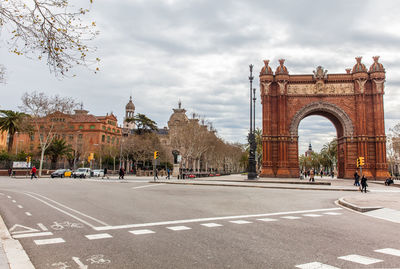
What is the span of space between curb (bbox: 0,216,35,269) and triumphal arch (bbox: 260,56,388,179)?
38.9 metres

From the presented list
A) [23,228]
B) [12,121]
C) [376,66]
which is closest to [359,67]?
[376,66]

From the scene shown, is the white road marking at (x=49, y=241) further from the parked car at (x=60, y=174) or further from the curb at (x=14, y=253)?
the parked car at (x=60, y=174)

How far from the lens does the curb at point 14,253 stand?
4.65 metres

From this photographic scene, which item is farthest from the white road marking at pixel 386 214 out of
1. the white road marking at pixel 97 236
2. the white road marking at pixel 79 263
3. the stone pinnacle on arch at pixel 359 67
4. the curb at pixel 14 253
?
the stone pinnacle on arch at pixel 359 67

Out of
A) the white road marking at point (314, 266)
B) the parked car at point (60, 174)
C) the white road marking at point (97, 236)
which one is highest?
the white road marking at point (314, 266)

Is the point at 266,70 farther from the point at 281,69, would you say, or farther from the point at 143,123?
the point at 143,123

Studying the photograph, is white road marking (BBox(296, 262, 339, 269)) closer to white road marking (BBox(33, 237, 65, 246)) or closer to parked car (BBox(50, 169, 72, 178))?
white road marking (BBox(33, 237, 65, 246))

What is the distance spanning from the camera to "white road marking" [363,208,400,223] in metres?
9.93

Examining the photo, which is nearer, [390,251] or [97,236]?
[390,251]

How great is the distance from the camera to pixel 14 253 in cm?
527

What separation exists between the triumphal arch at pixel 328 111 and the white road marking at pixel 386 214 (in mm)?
30514

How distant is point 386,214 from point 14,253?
1159 cm

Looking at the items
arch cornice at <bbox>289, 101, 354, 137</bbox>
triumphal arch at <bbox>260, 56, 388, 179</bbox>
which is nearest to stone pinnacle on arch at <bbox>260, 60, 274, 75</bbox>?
triumphal arch at <bbox>260, 56, 388, 179</bbox>

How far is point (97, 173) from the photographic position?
50594 mm
